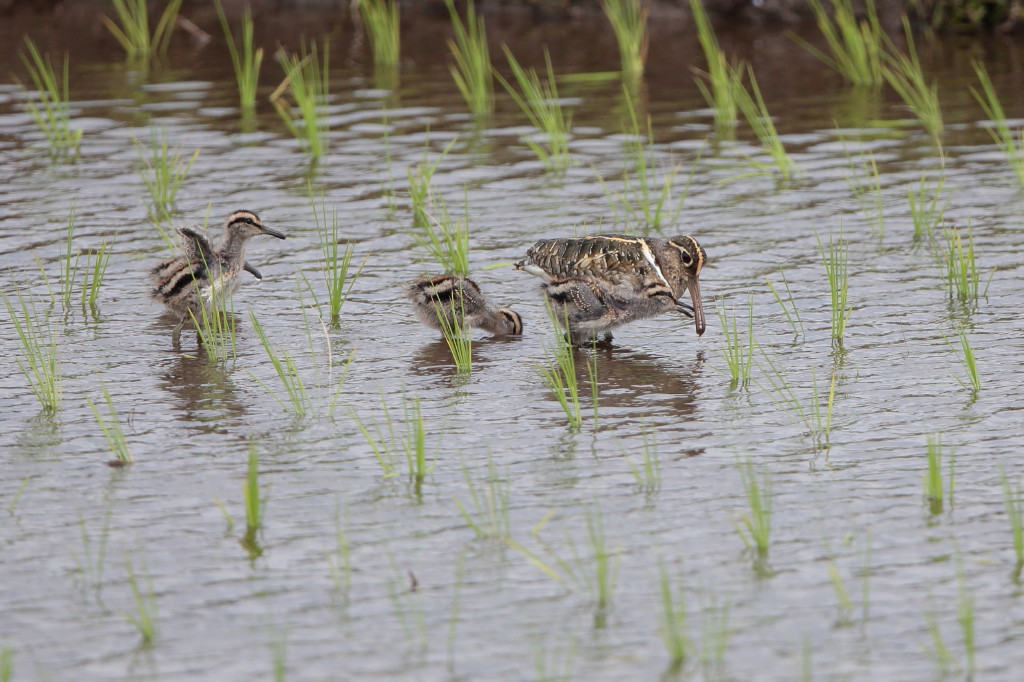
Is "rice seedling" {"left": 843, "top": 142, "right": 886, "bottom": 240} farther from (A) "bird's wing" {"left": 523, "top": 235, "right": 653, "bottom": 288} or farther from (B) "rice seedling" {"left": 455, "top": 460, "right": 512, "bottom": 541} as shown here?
(B) "rice seedling" {"left": 455, "top": 460, "right": 512, "bottom": 541}

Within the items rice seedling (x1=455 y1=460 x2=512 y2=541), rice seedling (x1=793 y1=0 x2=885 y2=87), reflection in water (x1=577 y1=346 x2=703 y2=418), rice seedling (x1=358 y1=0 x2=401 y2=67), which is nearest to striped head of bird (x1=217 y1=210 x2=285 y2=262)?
reflection in water (x1=577 y1=346 x2=703 y2=418)

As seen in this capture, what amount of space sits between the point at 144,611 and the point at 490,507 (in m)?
1.78

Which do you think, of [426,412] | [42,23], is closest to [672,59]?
[42,23]

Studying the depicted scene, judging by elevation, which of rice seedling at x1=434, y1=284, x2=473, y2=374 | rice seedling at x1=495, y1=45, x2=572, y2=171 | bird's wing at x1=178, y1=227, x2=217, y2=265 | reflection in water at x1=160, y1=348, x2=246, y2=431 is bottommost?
reflection in water at x1=160, y1=348, x2=246, y2=431

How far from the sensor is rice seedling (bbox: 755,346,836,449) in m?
7.50

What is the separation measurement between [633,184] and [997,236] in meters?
3.23

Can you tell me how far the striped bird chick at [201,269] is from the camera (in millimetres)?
9422

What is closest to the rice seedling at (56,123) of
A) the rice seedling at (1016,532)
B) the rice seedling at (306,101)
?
the rice seedling at (306,101)

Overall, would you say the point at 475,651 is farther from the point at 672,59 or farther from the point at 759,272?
the point at 672,59

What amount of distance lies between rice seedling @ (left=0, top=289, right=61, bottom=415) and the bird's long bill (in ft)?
13.4

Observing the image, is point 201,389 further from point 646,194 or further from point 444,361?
point 646,194

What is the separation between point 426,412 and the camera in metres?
8.12

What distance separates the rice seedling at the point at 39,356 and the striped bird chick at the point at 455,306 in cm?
236

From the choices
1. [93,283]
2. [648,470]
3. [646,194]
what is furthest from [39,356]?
[646,194]
